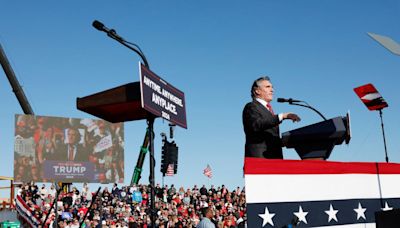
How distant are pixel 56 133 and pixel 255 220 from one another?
26407 mm

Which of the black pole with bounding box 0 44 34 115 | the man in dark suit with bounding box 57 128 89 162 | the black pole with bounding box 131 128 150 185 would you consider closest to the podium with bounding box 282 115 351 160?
the man in dark suit with bounding box 57 128 89 162

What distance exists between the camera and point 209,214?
26.1 ft

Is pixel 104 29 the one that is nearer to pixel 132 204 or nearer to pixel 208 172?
pixel 132 204

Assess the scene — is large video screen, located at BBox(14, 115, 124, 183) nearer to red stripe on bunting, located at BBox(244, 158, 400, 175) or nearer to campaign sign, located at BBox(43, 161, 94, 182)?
campaign sign, located at BBox(43, 161, 94, 182)

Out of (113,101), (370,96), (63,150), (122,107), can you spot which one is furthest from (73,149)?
(113,101)

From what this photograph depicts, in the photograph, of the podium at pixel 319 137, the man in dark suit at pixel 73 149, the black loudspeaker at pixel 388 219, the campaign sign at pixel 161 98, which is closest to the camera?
the black loudspeaker at pixel 388 219

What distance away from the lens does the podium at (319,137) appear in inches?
139

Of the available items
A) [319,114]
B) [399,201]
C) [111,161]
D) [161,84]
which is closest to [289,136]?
[399,201]

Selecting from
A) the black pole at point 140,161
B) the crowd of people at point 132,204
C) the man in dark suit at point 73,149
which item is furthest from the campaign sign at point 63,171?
the black pole at point 140,161

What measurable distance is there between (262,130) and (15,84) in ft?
105

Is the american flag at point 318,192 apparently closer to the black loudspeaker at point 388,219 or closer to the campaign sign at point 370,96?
the black loudspeaker at point 388,219

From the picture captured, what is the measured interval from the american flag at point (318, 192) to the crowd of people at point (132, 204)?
37.4 feet

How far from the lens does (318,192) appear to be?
3.49 meters

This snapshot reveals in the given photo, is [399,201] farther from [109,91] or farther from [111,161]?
[111,161]
